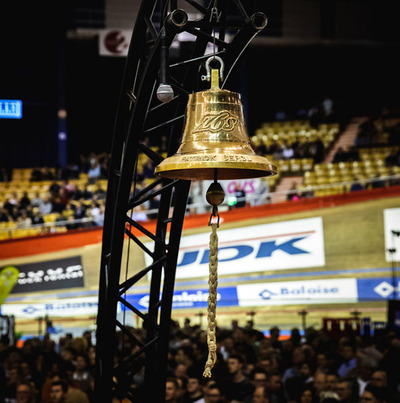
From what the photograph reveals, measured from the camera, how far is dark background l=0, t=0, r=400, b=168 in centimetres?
2531

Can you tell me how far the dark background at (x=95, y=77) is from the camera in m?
25.3

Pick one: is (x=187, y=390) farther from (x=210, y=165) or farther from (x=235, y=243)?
(x=235, y=243)

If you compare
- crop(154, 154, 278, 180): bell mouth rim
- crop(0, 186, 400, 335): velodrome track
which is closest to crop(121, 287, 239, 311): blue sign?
crop(0, 186, 400, 335): velodrome track

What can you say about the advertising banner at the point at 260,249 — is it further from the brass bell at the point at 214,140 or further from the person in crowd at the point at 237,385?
the brass bell at the point at 214,140

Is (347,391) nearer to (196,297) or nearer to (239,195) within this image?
(196,297)

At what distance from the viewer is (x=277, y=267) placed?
1545 centimetres

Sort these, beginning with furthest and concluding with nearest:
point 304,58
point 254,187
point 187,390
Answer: point 304,58, point 254,187, point 187,390

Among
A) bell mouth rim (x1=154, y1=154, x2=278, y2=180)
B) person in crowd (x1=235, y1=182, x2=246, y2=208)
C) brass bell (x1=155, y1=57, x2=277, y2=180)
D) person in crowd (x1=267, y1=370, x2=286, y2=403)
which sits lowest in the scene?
person in crowd (x1=267, y1=370, x2=286, y2=403)

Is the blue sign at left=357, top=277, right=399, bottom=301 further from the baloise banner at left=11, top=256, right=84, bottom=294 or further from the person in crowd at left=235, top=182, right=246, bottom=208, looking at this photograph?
the baloise banner at left=11, top=256, right=84, bottom=294

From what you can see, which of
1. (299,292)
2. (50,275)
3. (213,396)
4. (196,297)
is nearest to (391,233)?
(299,292)

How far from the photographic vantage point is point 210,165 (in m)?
3.72

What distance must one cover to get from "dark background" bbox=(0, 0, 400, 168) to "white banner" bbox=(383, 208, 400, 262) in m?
9.64

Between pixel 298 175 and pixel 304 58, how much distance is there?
33.7ft

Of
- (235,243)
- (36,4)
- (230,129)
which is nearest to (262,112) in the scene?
(36,4)
